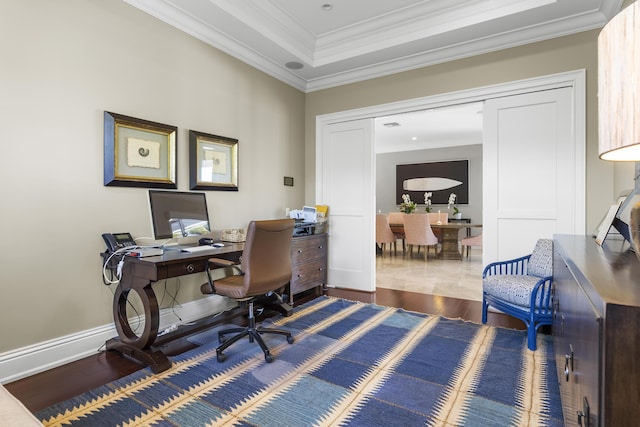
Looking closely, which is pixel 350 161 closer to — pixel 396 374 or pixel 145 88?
pixel 145 88

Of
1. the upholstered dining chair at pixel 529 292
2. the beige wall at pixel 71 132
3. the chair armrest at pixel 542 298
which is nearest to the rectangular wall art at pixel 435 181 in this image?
the upholstered dining chair at pixel 529 292

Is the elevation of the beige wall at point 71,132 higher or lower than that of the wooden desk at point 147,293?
higher

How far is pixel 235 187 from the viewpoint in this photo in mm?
3529

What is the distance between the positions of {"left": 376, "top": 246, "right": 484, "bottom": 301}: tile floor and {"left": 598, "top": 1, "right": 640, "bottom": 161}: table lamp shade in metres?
3.32

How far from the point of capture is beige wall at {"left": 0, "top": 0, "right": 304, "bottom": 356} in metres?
2.07

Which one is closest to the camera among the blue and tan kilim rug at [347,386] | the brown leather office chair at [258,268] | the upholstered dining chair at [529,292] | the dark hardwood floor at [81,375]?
the blue and tan kilim rug at [347,386]

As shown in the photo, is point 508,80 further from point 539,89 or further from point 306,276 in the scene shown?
point 306,276

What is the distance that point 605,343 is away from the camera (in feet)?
2.41

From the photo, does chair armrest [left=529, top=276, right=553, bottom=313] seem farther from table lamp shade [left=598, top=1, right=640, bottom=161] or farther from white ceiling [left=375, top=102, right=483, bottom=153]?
white ceiling [left=375, top=102, right=483, bottom=153]

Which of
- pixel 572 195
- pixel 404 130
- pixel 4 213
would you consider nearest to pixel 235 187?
pixel 4 213

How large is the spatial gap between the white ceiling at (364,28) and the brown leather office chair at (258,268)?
198 centimetres

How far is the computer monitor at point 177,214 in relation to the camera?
100 inches

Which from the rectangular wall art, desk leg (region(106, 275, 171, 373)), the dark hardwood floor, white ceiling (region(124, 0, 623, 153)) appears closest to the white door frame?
white ceiling (region(124, 0, 623, 153))

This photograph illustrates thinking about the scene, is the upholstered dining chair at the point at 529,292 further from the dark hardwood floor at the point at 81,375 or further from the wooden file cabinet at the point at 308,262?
the wooden file cabinet at the point at 308,262
